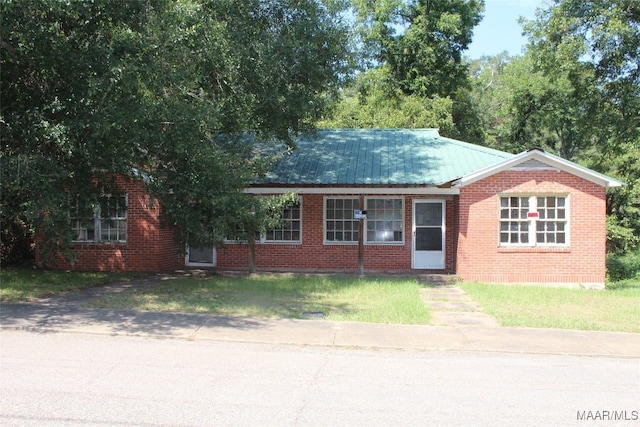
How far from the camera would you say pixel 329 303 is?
11.6 meters

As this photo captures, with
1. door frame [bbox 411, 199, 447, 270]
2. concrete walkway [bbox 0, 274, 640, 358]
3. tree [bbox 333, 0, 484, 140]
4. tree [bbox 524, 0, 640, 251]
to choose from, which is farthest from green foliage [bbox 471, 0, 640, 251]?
concrete walkway [bbox 0, 274, 640, 358]

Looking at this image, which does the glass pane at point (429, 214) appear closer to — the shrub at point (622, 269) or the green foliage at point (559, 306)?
the green foliage at point (559, 306)

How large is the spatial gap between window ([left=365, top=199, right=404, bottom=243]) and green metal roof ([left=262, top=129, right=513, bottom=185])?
1047 mm

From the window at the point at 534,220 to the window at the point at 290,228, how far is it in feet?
19.5

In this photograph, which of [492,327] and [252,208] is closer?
[492,327]

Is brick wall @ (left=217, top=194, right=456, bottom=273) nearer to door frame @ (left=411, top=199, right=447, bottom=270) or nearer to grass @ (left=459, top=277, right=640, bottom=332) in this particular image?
door frame @ (left=411, top=199, right=447, bottom=270)

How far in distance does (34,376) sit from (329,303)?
631 centimetres

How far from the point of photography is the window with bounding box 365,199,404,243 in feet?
55.7

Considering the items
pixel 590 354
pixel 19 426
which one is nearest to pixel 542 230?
pixel 590 354

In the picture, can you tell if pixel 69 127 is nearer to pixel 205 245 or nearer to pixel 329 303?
pixel 205 245

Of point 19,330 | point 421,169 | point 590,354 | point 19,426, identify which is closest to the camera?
point 19,426

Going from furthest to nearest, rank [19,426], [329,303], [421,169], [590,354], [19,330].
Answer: [421,169]
[329,303]
[19,330]
[590,354]
[19,426]

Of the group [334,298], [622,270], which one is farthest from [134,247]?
[622,270]

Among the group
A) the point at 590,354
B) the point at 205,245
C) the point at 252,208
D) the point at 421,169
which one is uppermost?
the point at 421,169
